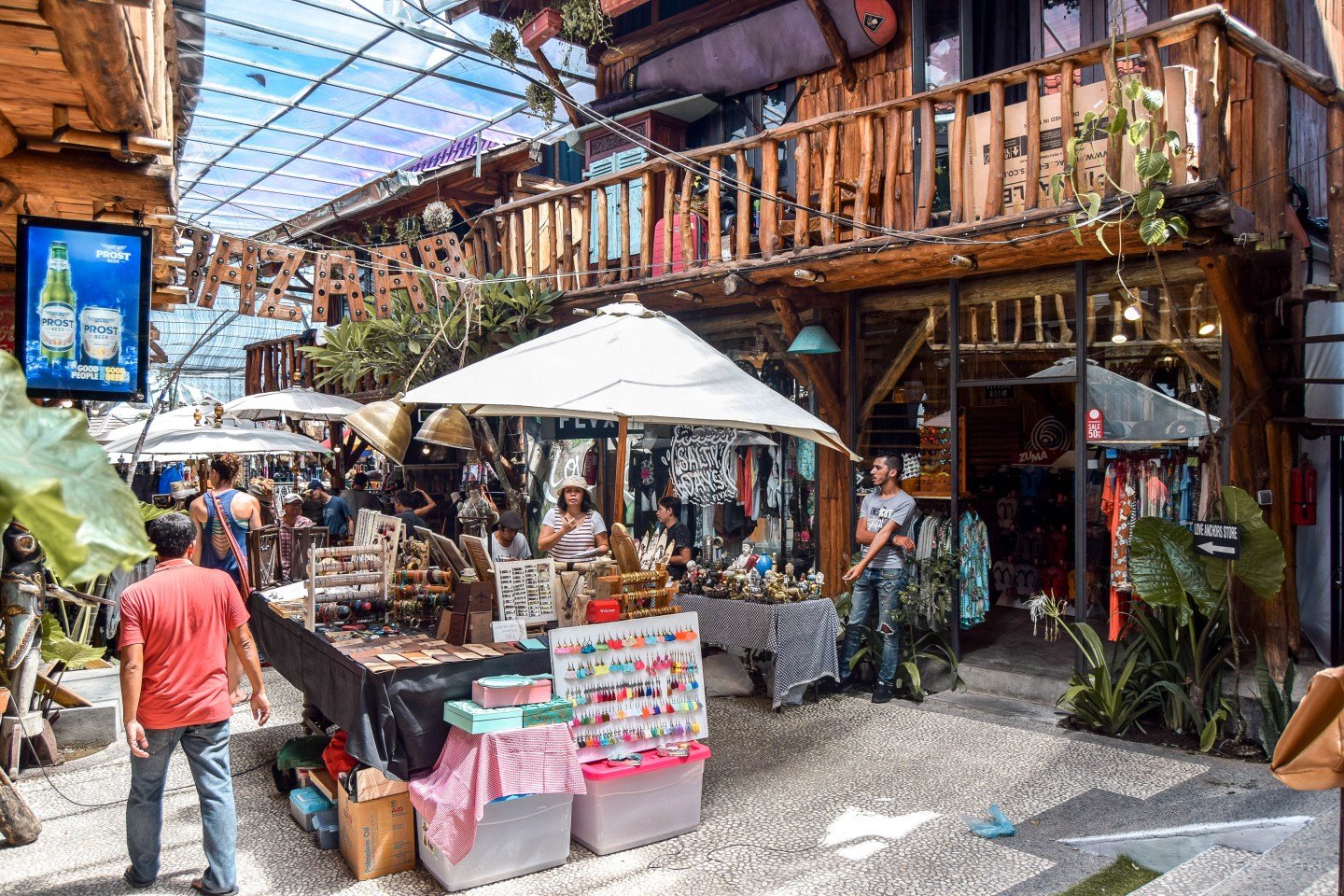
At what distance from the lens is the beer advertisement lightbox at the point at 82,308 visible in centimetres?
497

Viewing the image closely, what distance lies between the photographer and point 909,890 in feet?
14.8

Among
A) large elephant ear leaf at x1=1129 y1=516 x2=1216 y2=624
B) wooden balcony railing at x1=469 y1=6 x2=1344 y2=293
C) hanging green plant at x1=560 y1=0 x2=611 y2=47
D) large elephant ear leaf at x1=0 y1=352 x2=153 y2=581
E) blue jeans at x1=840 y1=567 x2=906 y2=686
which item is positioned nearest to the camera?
large elephant ear leaf at x1=0 y1=352 x2=153 y2=581

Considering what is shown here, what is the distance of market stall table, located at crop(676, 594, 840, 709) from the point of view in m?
7.47

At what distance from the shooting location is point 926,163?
Answer: 7.50 metres

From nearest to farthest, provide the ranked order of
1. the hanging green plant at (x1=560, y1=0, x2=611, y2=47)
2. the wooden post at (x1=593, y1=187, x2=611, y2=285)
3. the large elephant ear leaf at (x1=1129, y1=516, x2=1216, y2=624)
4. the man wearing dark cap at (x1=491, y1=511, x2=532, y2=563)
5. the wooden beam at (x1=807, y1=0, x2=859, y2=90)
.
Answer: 1. the large elephant ear leaf at (x1=1129, y1=516, x2=1216, y2=624)
2. the man wearing dark cap at (x1=491, y1=511, x2=532, y2=563)
3. the wooden beam at (x1=807, y1=0, x2=859, y2=90)
4. the wooden post at (x1=593, y1=187, x2=611, y2=285)
5. the hanging green plant at (x1=560, y1=0, x2=611, y2=47)

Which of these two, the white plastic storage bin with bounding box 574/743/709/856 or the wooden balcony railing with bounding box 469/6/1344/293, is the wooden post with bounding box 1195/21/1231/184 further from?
the white plastic storage bin with bounding box 574/743/709/856

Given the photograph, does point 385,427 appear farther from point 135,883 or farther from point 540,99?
point 540,99

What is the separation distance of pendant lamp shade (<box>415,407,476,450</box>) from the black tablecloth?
9.97 ft

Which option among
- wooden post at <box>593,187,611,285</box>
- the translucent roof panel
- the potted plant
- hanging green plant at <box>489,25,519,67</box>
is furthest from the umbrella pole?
hanging green plant at <box>489,25,519,67</box>

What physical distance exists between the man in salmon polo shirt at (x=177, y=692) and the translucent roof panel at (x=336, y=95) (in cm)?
510

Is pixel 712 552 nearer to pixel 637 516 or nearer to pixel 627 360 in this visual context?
pixel 637 516

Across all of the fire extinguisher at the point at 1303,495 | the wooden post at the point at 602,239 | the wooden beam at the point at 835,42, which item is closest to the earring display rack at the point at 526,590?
the wooden post at the point at 602,239

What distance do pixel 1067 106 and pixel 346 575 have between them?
5891mm

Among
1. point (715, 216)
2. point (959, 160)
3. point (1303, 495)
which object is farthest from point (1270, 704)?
point (715, 216)
